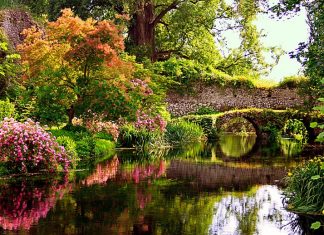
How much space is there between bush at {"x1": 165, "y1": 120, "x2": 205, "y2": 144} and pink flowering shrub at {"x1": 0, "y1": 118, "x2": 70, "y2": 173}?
12.0m

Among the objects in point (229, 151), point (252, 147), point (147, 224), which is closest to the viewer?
point (147, 224)

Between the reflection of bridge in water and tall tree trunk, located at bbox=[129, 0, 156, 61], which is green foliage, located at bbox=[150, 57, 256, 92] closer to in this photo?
tall tree trunk, located at bbox=[129, 0, 156, 61]

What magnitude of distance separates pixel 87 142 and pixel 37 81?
2628mm

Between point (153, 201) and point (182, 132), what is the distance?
17153 mm

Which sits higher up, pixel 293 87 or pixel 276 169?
pixel 293 87

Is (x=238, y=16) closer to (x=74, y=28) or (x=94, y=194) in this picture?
(x=74, y=28)

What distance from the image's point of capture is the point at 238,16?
42094mm

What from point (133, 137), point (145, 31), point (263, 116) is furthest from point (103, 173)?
point (145, 31)

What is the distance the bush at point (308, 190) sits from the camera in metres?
11.4

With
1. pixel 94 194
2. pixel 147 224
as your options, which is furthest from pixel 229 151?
pixel 147 224

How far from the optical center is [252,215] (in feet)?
38.3

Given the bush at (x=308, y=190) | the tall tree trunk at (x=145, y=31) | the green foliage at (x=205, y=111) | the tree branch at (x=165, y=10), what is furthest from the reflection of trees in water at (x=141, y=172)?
the tree branch at (x=165, y=10)

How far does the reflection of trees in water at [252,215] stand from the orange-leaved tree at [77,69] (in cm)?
773

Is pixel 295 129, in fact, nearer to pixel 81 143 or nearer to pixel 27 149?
pixel 81 143
